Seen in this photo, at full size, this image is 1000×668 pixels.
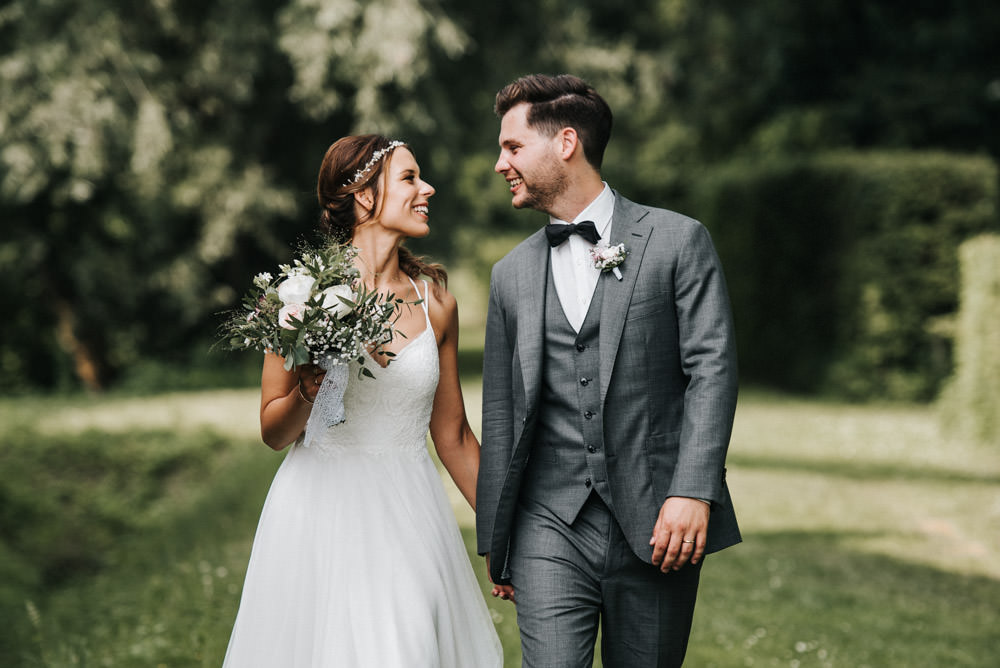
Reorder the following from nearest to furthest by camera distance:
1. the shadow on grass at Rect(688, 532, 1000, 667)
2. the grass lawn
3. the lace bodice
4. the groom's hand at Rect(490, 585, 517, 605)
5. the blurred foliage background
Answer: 1. the groom's hand at Rect(490, 585, 517, 605)
2. the lace bodice
3. the shadow on grass at Rect(688, 532, 1000, 667)
4. the grass lawn
5. the blurred foliage background

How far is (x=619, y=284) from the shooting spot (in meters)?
3.54

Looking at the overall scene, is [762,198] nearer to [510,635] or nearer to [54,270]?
[54,270]

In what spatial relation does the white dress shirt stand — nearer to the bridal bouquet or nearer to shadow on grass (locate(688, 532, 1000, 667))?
the bridal bouquet

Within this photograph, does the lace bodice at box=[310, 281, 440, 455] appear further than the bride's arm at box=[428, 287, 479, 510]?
No

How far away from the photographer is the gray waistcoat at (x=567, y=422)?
3.50 metres

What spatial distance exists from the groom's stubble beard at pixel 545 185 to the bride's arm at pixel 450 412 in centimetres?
60

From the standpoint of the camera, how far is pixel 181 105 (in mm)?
18891

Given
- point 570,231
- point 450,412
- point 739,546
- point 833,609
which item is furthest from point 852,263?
point 570,231

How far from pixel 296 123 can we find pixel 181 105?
2041 millimetres

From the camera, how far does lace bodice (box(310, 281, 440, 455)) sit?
3949 mm

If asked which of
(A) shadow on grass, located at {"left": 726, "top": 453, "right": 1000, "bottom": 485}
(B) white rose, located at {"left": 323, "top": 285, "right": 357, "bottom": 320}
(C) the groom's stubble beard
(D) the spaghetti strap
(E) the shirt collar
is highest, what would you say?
(C) the groom's stubble beard

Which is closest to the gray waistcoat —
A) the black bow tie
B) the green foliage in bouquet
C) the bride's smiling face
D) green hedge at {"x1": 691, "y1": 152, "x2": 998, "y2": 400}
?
the black bow tie

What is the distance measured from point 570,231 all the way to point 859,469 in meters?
9.15

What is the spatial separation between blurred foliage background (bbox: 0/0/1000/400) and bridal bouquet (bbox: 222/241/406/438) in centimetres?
1285
